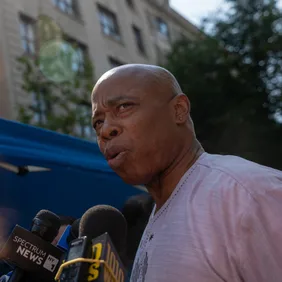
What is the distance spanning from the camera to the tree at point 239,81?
532 inches

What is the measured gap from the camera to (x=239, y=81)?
1428cm

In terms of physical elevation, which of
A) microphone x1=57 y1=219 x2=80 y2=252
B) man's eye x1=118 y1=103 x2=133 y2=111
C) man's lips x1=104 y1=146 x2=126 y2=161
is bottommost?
microphone x1=57 y1=219 x2=80 y2=252

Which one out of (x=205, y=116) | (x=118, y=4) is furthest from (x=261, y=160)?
(x=118, y=4)

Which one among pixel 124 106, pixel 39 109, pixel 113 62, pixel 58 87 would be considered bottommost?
pixel 124 106

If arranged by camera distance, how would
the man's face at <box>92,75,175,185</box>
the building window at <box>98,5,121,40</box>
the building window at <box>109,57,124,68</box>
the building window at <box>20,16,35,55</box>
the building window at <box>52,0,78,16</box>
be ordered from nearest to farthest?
the man's face at <box>92,75,175,185</box>, the building window at <box>20,16,35,55</box>, the building window at <box>52,0,78,16</box>, the building window at <box>109,57,124,68</box>, the building window at <box>98,5,121,40</box>

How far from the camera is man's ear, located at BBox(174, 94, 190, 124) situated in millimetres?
1406

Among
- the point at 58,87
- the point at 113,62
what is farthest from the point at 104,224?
A: the point at 113,62

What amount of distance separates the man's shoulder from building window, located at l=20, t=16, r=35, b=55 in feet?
46.4

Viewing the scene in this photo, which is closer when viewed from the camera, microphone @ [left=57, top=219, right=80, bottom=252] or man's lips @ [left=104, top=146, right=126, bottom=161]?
man's lips @ [left=104, top=146, right=126, bottom=161]

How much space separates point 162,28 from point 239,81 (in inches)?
331

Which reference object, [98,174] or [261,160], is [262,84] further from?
[98,174]

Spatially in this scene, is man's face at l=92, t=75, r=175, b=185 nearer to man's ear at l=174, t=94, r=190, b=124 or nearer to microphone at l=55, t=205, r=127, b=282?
man's ear at l=174, t=94, r=190, b=124

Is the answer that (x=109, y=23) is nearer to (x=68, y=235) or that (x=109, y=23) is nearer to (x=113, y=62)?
(x=113, y=62)

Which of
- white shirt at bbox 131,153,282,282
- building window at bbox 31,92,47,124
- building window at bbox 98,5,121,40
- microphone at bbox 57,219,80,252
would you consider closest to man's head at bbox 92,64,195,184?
white shirt at bbox 131,153,282,282
